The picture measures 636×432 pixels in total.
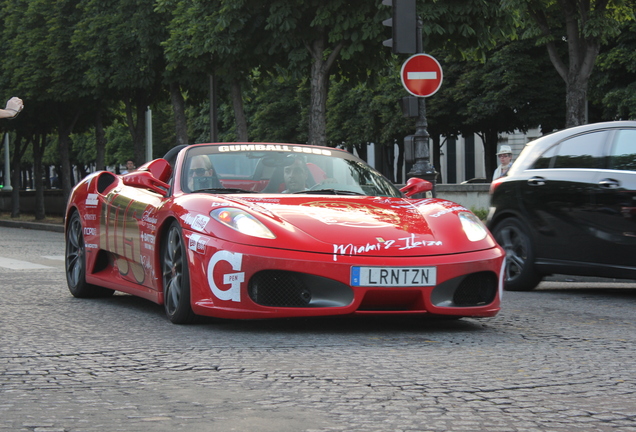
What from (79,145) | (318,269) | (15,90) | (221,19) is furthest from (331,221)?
(79,145)

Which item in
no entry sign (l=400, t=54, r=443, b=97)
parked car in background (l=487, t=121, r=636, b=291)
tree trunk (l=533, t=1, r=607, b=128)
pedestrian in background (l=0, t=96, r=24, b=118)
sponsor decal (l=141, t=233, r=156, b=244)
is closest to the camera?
sponsor decal (l=141, t=233, r=156, b=244)

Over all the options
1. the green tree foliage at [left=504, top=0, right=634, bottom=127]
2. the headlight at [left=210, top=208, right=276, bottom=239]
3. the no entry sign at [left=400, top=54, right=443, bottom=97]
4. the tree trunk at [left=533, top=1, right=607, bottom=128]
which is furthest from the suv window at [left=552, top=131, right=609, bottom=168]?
the tree trunk at [left=533, top=1, right=607, bottom=128]

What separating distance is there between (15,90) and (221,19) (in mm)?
15633

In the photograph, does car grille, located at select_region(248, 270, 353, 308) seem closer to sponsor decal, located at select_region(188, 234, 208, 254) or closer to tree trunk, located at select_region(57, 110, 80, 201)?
sponsor decal, located at select_region(188, 234, 208, 254)

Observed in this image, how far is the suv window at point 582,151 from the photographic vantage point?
9391 millimetres

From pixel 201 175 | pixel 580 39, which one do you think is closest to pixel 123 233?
pixel 201 175

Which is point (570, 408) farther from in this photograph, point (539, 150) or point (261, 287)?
point (539, 150)

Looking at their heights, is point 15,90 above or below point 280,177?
above

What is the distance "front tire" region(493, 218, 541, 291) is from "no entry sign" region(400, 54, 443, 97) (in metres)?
4.19

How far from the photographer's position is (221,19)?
20.9m

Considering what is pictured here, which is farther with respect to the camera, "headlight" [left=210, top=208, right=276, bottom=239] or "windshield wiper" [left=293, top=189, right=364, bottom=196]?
"windshield wiper" [left=293, top=189, right=364, bottom=196]

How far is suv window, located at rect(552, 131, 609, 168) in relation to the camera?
9391mm

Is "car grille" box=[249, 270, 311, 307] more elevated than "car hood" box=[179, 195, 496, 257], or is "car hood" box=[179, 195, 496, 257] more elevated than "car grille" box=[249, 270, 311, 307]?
"car hood" box=[179, 195, 496, 257]

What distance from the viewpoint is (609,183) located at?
9.03 metres
